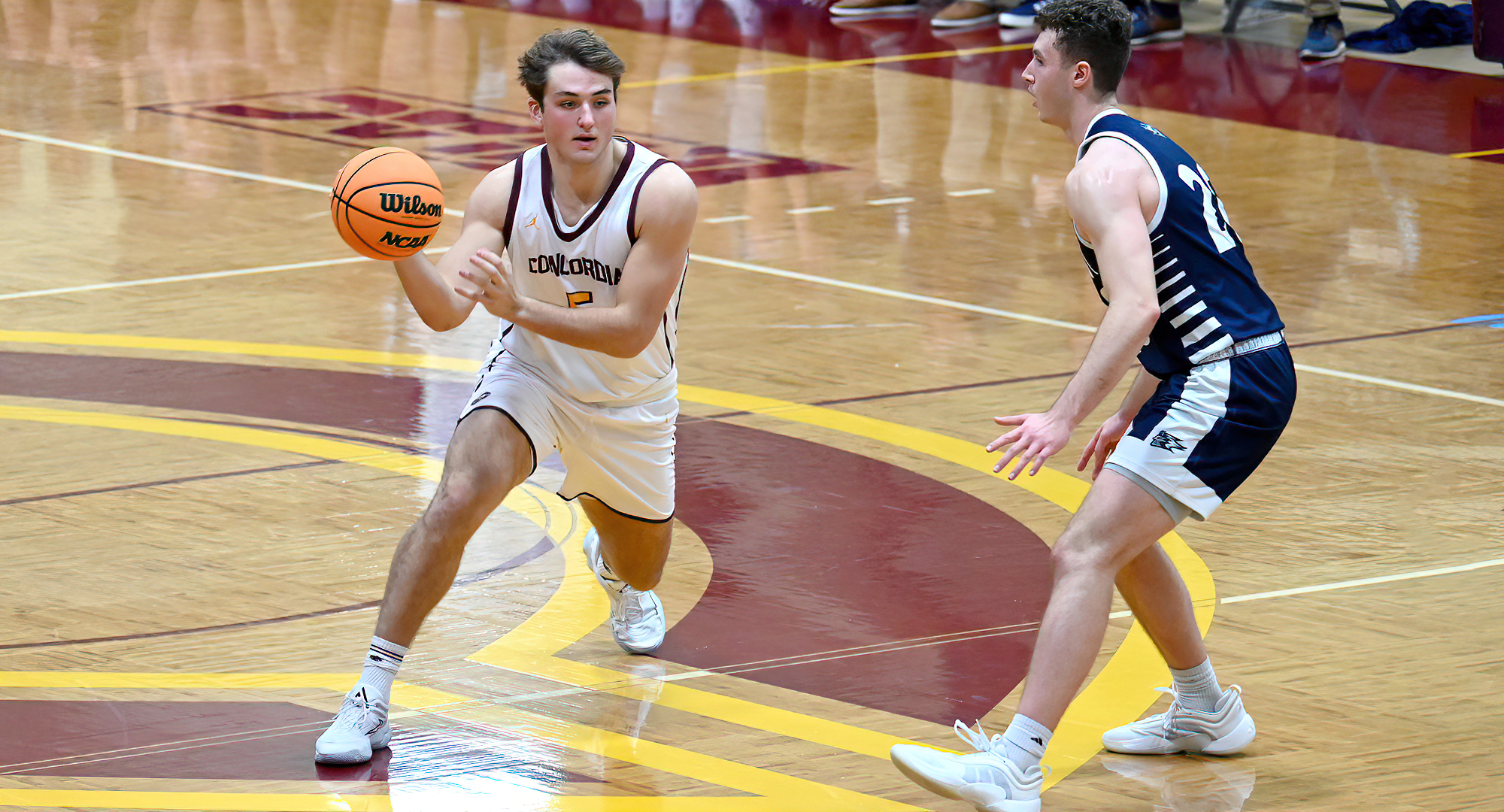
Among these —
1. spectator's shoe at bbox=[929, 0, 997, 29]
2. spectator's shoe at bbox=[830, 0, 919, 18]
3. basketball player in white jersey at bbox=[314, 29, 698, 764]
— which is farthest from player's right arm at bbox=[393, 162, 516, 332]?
spectator's shoe at bbox=[830, 0, 919, 18]

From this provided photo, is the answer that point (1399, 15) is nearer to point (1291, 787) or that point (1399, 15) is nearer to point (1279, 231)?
point (1279, 231)

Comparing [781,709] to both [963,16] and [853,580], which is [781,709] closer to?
[853,580]

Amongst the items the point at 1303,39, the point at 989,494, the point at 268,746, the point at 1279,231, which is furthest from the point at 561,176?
the point at 1303,39

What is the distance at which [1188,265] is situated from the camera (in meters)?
4.89

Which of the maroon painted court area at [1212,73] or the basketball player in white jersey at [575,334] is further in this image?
the maroon painted court area at [1212,73]

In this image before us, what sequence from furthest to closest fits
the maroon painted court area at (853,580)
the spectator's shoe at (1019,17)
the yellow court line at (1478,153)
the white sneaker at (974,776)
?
1. the spectator's shoe at (1019,17)
2. the yellow court line at (1478,153)
3. the maroon painted court area at (853,580)
4. the white sneaker at (974,776)

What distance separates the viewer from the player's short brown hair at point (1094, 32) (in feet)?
16.1

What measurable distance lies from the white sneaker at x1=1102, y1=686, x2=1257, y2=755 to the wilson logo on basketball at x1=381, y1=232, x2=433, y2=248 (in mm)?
2124

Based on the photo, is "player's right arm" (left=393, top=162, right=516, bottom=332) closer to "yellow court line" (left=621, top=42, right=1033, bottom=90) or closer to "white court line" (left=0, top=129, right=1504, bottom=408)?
"white court line" (left=0, top=129, right=1504, bottom=408)

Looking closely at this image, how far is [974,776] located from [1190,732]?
84 cm

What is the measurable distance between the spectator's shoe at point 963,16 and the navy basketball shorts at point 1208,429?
15.8 meters

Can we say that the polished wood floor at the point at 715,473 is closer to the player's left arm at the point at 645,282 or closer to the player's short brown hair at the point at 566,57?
the player's left arm at the point at 645,282

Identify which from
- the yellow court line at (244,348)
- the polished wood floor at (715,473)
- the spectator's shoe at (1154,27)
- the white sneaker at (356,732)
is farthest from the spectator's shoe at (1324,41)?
the white sneaker at (356,732)

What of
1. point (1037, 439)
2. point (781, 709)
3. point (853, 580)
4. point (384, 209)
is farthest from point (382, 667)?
point (853, 580)
